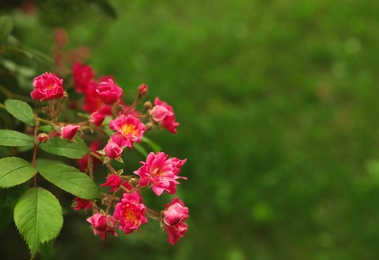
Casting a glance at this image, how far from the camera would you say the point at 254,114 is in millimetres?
3773

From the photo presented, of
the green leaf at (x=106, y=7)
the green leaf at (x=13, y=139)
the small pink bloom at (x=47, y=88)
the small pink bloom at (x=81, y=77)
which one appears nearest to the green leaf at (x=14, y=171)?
the green leaf at (x=13, y=139)

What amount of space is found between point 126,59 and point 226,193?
1.58 metres

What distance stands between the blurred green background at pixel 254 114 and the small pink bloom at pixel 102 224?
105 centimetres

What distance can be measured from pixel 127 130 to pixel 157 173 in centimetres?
11

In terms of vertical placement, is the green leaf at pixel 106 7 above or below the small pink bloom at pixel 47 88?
below

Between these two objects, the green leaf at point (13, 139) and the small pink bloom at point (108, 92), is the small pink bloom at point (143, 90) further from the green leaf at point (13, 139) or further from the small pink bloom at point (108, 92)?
the green leaf at point (13, 139)

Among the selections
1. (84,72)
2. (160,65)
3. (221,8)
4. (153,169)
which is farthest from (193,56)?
(153,169)

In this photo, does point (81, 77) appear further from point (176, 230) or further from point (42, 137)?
point (176, 230)

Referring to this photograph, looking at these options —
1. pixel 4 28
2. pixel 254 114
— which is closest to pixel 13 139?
pixel 4 28

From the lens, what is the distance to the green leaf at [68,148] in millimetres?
1161

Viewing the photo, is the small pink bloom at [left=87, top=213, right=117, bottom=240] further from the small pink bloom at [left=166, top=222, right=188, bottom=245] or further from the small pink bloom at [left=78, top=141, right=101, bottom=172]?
the small pink bloom at [left=78, top=141, right=101, bottom=172]

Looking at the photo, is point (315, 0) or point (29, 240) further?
point (315, 0)

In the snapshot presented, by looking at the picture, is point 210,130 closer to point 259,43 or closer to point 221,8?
point 259,43

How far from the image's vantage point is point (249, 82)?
407cm
